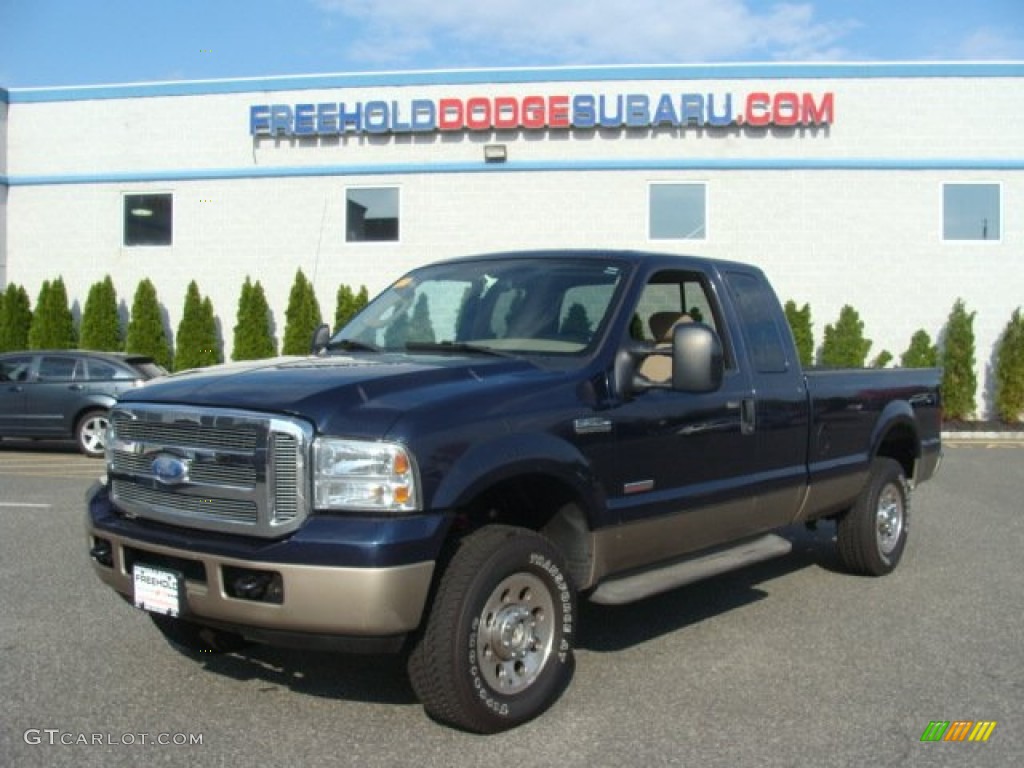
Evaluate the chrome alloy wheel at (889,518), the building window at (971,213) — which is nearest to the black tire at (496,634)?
the chrome alloy wheel at (889,518)

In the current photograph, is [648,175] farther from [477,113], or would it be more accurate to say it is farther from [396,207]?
[396,207]

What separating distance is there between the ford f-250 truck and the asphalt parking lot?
0.81 ft

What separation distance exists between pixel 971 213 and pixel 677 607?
50.3ft

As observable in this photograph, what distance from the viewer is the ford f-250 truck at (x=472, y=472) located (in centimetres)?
373

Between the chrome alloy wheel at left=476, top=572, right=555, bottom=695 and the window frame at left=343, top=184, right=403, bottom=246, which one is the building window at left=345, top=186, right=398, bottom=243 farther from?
the chrome alloy wheel at left=476, top=572, right=555, bottom=695

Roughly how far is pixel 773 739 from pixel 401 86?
16952 mm

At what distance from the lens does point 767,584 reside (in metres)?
6.84

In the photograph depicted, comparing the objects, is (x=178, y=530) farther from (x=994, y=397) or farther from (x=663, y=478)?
(x=994, y=397)

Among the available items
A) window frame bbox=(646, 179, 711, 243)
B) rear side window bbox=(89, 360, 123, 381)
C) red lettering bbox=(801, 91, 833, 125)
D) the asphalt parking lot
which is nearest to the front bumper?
the asphalt parking lot

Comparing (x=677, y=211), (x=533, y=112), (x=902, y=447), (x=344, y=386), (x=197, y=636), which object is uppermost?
(x=533, y=112)

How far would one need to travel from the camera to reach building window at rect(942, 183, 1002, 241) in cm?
1877

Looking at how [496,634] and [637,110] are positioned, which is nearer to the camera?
[496,634]

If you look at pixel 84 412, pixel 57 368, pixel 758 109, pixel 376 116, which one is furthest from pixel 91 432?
pixel 758 109

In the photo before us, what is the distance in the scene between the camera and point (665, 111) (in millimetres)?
18578
